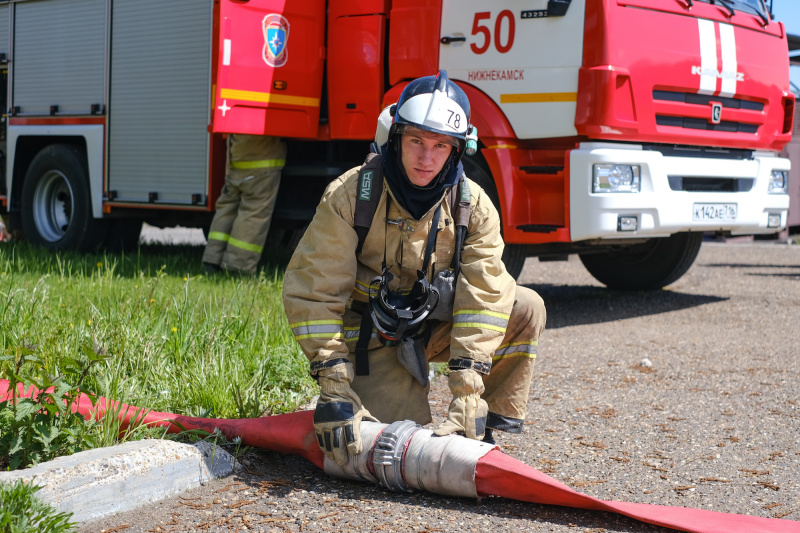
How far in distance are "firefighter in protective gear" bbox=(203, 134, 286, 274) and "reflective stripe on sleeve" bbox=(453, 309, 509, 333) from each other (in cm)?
414

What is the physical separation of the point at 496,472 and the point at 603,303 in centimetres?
501

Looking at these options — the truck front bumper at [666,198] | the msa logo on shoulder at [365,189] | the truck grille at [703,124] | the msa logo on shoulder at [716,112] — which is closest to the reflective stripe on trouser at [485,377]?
the msa logo on shoulder at [365,189]

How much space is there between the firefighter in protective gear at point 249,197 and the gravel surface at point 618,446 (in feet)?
7.64

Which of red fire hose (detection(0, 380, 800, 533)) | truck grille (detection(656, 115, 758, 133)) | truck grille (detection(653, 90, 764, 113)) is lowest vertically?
red fire hose (detection(0, 380, 800, 533))

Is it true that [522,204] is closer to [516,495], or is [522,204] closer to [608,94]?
[608,94]

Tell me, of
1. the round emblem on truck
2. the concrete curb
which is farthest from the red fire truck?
the concrete curb

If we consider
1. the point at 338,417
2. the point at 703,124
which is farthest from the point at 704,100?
the point at 338,417

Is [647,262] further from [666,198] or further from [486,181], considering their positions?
[486,181]

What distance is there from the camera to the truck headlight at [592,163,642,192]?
5.84 m

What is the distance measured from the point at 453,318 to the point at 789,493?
4.08 feet

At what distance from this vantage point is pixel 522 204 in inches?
241

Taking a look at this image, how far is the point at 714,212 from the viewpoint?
6559 mm

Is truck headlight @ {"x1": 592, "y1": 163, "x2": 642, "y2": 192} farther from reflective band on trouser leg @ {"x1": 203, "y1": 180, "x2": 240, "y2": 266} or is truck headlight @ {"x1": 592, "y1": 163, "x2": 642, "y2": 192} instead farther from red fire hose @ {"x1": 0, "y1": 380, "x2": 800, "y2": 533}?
red fire hose @ {"x1": 0, "y1": 380, "x2": 800, "y2": 533}

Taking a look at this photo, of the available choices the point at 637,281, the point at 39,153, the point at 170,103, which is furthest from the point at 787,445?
the point at 39,153
